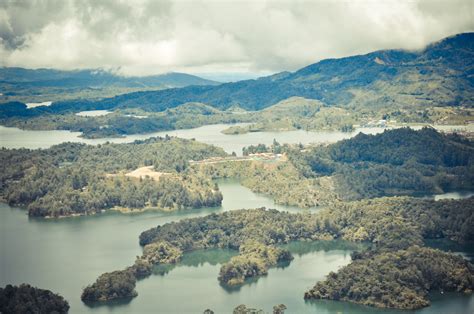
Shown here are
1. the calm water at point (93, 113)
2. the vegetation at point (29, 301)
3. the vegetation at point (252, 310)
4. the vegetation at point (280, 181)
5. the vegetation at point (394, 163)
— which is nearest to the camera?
the vegetation at point (29, 301)

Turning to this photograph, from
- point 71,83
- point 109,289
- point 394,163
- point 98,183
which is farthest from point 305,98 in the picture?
point 109,289

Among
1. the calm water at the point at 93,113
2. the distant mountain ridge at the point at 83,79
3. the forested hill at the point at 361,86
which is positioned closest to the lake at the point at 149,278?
the forested hill at the point at 361,86

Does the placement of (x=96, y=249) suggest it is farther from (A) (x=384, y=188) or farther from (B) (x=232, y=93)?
(B) (x=232, y=93)

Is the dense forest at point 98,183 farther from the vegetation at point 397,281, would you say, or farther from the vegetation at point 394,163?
the vegetation at point 397,281

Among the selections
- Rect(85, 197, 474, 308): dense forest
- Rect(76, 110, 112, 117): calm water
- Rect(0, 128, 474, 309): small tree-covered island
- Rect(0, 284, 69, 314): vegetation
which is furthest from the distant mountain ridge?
Rect(0, 284, 69, 314): vegetation

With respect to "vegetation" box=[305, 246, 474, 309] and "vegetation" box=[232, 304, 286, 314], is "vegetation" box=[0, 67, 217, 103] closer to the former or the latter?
"vegetation" box=[305, 246, 474, 309]

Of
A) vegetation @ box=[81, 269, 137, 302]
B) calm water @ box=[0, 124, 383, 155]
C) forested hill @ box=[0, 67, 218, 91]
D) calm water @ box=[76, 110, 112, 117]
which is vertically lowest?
vegetation @ box=[81, 269, 137, 302]

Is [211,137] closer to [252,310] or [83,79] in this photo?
[252,310]
